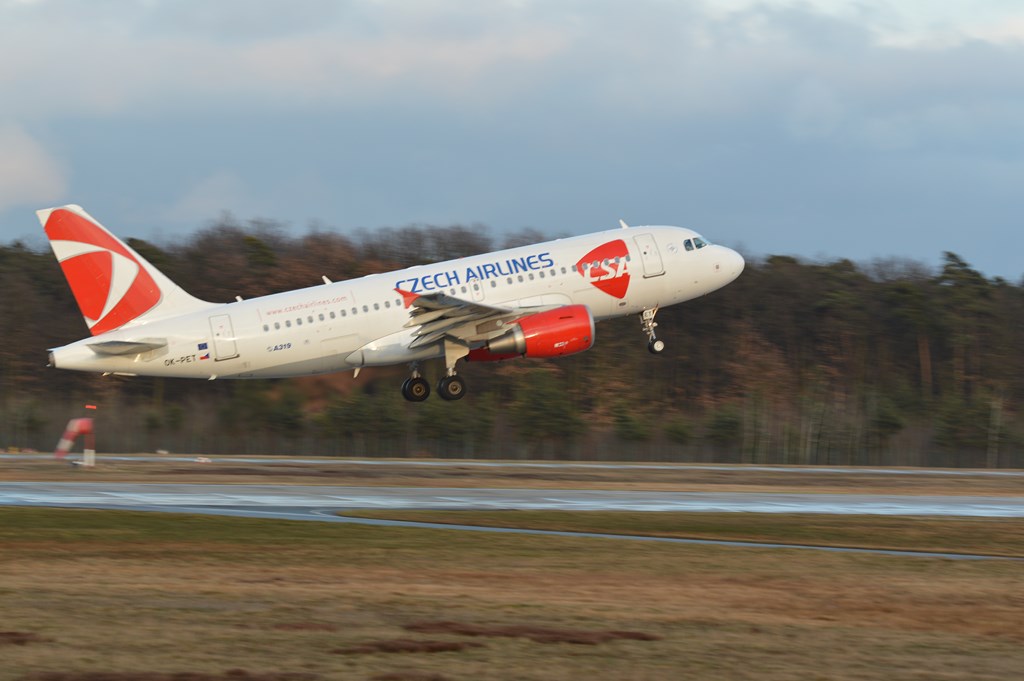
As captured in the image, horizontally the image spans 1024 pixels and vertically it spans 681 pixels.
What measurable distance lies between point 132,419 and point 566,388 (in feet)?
91.5

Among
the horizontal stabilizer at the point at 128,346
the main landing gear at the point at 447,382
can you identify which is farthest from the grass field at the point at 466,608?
the main landing gear at the point at 447,382

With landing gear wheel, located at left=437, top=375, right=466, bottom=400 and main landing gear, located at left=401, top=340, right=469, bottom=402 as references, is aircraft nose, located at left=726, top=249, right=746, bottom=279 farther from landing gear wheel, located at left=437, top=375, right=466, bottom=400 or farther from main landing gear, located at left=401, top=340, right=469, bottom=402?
landing gear wheel, located at left=437, top=375, right=466, bottom=400

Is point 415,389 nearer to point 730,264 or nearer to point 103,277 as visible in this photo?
point 103,277

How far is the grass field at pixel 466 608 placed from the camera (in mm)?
12930

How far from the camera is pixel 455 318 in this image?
139 feet

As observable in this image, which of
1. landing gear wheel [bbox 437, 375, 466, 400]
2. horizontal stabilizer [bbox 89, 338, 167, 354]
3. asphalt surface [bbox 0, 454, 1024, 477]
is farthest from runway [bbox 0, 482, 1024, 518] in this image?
asphalt surface [bbox 0, 454, 1024, 477]

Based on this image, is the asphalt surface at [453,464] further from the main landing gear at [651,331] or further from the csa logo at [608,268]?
the csa logo at [608,268]

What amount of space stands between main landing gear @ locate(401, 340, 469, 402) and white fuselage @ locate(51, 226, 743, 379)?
0.47 meters

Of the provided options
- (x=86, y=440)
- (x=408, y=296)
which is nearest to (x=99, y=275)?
(x=86, y=440)

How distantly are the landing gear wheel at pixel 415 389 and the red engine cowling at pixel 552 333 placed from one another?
3.59 meters

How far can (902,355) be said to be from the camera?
303 ft

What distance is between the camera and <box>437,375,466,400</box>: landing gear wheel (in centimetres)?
4334

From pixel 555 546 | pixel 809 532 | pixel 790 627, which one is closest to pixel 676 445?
pixel 809 532

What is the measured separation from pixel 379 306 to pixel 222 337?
5.37 m
